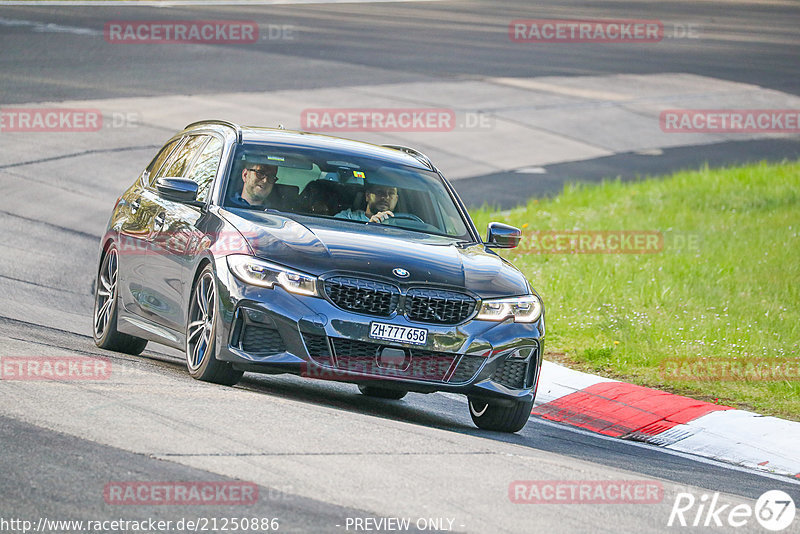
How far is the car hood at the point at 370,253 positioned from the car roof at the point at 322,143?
90 centimetres

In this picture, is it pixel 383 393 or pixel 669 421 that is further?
pixel 383 393

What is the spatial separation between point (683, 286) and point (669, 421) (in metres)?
5.05

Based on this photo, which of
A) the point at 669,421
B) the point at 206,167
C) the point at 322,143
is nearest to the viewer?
the point at 206,167

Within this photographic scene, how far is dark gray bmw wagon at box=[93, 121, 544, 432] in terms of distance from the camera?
821 centimetres

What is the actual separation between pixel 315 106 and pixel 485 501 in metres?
20.1

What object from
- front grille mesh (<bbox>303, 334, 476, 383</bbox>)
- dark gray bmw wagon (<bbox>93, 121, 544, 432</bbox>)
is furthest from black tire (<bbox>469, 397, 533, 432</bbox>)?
front grille mesh (<bbox>303, 334, 476, 383</bbox>)

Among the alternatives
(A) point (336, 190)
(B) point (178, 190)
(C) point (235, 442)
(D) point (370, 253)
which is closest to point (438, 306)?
(D) point (370, 253)

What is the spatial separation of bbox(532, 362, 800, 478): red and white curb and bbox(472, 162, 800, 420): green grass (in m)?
0.61

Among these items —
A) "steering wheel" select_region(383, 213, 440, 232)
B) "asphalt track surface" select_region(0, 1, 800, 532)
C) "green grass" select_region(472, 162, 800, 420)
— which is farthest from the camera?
"green grass" select_region(472, 162, 800, 420)

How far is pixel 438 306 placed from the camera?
27.5 ft

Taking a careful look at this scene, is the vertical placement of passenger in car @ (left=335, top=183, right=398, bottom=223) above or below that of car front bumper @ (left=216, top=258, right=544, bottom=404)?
above

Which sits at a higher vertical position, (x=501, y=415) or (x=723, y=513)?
(x=723, y=513)

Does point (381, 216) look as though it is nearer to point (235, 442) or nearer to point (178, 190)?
point (178, 190)

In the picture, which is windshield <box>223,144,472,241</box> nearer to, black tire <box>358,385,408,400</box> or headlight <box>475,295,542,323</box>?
headlight <box>475,295,542,323</box>
